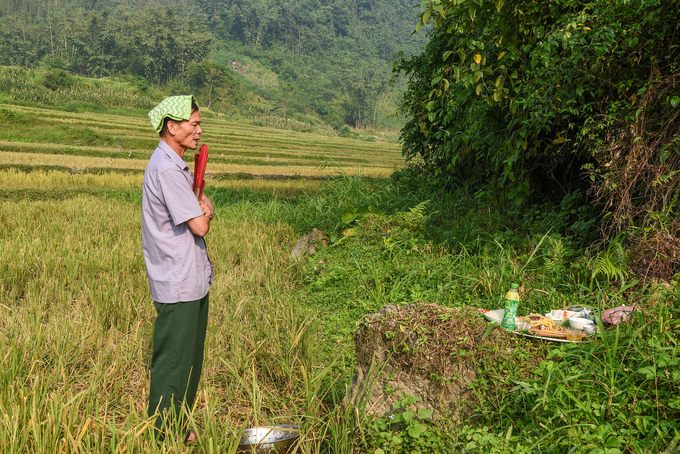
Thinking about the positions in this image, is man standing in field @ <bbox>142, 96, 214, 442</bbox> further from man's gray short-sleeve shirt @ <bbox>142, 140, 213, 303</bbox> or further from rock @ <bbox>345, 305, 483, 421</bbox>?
rock @ <bbox>345, 305, 483, 421</bbox>

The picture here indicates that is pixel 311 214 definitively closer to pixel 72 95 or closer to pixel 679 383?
pixel 679 383

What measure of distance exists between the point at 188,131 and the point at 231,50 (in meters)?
101

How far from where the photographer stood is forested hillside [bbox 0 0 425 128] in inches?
2253

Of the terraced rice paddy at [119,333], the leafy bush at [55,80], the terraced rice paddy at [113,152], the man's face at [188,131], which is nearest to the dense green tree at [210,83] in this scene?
the leafy bush at [55,80]

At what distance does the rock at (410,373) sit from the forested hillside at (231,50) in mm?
46143

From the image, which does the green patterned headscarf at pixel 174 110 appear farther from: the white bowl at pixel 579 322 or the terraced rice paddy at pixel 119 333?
the white bowl at pixel 579 322

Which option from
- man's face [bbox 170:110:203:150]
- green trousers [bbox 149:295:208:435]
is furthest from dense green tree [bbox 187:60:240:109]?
green trousers [bbox 149:295:208:435]

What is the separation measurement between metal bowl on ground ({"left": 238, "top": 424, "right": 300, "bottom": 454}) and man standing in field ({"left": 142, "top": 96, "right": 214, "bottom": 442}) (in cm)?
30

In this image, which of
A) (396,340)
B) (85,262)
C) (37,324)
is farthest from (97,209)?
(396,340)

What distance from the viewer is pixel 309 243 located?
17.4ft

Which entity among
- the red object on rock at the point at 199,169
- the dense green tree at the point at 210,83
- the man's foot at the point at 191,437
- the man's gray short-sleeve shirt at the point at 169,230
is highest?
the dense green tree at the point at 210,83

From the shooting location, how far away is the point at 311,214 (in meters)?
6.47

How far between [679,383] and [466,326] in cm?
89

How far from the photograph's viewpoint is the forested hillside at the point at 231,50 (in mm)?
57219
